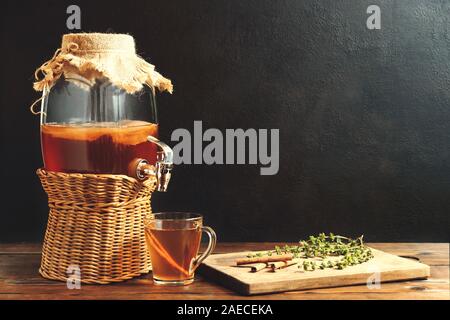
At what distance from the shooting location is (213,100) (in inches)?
73.9

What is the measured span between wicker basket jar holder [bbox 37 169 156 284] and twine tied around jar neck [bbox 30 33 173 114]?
0.60 ft

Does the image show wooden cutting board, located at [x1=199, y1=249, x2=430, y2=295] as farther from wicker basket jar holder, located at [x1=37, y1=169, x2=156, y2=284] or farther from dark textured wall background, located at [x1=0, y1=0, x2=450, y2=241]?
dark textured wall background, located at [x1=0, y1=0, x2=450, y2=241]

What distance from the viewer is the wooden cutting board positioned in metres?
1.34

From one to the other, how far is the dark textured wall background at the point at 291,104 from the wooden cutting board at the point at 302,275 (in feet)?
1.34

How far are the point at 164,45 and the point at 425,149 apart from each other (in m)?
0.74

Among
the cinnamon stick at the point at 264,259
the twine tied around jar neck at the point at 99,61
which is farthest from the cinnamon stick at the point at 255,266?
the twine tied around jar neck at the point at 99,61

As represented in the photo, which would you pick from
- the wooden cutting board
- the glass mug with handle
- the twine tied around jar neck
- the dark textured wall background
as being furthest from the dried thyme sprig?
the twine tied around jar neck

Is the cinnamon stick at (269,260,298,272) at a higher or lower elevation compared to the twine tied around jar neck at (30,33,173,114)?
lower

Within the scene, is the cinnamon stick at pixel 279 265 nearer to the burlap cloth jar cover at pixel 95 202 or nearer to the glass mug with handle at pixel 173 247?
the glass mug with handle at pixel 173 247

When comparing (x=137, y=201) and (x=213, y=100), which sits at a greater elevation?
(x=213, y=100)

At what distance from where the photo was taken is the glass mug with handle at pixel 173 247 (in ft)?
4.55

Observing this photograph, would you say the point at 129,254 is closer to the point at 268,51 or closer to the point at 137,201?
the point at 137,201

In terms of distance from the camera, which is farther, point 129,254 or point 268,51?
point 268,51

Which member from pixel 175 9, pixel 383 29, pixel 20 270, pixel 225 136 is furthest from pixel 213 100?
pixel 20 270
